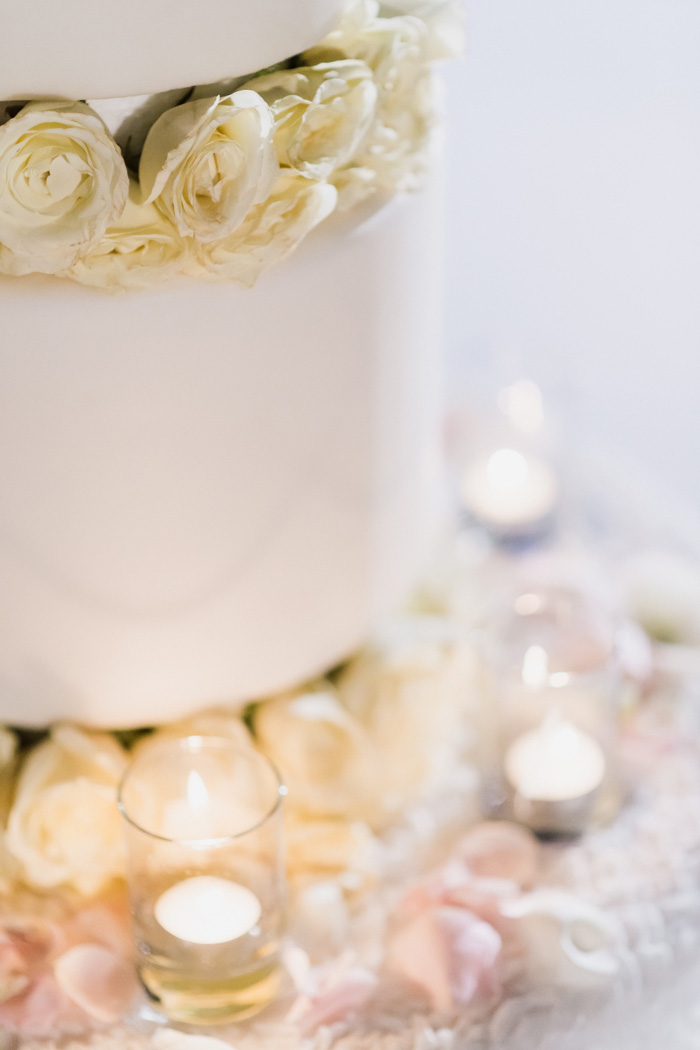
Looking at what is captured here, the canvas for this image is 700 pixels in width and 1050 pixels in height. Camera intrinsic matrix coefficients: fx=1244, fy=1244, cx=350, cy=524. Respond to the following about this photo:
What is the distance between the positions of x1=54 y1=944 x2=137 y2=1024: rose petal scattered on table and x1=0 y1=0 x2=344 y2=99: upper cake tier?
56cm

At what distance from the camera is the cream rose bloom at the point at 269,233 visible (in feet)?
2.46

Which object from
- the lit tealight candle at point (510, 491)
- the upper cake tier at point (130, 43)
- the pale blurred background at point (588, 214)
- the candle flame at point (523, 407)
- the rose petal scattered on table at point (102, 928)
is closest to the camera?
the upper cake tier at point (130, 43)

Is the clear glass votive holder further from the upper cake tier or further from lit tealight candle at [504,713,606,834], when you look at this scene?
the upper cake tier

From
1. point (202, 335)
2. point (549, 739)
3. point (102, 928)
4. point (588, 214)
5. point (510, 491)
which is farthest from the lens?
point (588, 214)

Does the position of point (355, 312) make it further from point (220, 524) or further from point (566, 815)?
point (566, 815)

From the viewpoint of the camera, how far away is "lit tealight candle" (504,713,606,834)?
0.98 meters

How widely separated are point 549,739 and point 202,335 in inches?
17.5

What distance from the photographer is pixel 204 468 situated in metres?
0.83

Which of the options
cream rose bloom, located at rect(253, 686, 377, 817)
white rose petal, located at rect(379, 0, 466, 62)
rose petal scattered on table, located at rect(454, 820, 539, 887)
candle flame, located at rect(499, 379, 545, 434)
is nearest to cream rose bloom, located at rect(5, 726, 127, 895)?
cream rose bloom, located at rect(253, 686, 377, 817)

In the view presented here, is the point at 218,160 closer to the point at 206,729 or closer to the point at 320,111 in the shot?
the point at 320,111

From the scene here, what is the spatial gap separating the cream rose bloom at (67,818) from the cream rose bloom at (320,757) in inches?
4.8

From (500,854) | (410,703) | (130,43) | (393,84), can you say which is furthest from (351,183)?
(500,854)

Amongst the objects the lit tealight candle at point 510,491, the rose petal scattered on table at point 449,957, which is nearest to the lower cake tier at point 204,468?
the rose petal scattered on table at point 449,957

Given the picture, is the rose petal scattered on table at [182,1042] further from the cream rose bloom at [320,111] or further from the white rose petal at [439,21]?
the white rose petal at [439,21]
